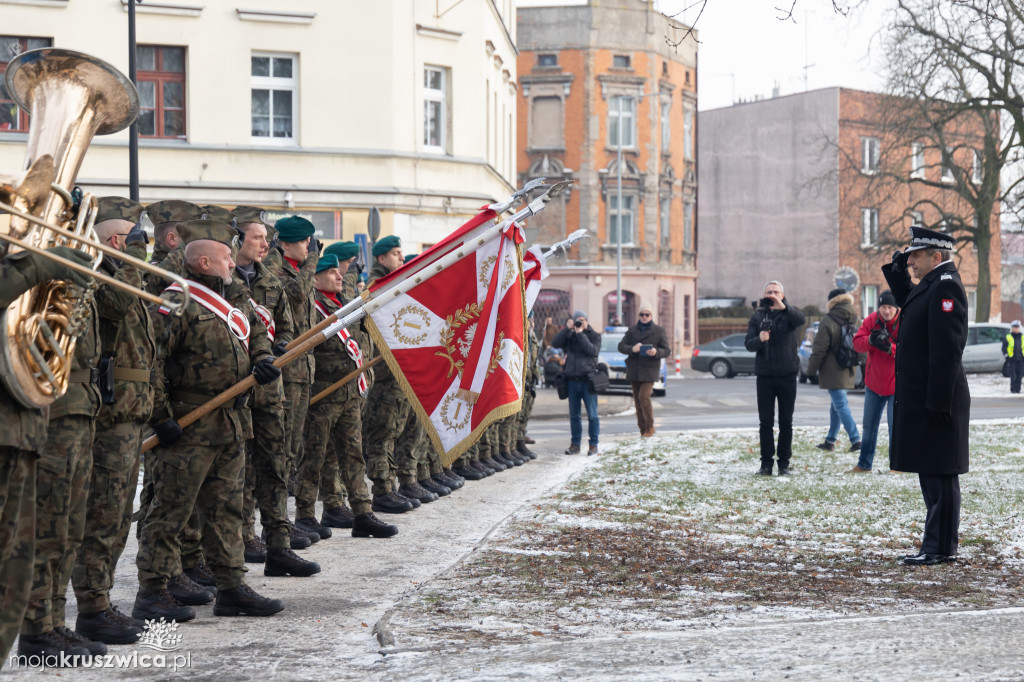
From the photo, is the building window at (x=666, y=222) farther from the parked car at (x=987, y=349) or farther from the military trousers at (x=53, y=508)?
the military trousers at (x=53, y=508)

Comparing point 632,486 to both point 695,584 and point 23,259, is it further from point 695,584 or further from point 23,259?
point 23,259

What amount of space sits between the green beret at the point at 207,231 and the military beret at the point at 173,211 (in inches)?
15.5

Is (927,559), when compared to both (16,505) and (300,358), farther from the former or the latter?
(16,505)

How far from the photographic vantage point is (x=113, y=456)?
6.43 meters

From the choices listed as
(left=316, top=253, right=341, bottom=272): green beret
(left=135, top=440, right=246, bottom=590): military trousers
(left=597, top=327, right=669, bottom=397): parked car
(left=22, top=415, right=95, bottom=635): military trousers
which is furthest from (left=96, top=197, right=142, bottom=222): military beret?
(left=597, top=327, right=669, bottom=397): parked car

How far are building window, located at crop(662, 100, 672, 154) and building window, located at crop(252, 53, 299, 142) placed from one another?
99.5ft

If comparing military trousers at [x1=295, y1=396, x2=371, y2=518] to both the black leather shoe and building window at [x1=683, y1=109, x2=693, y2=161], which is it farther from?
building window at [x1=683, y1=109, x2=693, y2=161]

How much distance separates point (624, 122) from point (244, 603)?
4985cm

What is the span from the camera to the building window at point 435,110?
29500 mm

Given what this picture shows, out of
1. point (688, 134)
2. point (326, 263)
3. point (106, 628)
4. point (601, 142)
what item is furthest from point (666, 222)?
point (106, 628)

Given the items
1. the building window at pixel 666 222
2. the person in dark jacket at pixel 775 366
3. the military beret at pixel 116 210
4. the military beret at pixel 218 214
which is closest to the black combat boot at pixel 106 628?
the military beret at pixel 116 210

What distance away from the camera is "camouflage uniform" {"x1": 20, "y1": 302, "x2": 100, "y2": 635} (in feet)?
18.7

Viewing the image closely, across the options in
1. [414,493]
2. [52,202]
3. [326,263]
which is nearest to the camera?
[52,202]

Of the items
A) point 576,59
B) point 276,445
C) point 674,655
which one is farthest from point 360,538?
point 576,59
